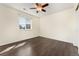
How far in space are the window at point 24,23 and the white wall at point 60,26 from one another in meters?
1.61

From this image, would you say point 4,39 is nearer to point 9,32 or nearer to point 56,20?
point 9,32

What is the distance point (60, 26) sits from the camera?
5949 millimetres

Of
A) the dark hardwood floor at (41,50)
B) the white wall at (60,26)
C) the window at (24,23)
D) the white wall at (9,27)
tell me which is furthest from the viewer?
the window at (24,23)

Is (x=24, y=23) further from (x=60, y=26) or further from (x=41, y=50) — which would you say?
(x=41, y=50)

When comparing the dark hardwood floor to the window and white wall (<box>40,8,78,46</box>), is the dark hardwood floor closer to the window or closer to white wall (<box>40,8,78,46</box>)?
white wall (<box>40,8,78,46</box>)

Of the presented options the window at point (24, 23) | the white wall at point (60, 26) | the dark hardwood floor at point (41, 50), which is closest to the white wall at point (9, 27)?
the window at point (24, 23)

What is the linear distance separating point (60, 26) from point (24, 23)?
247cm

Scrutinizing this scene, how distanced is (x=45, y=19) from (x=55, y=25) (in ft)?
4.91

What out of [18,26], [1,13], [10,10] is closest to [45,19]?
[18,26]

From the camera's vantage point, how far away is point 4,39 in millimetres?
4430

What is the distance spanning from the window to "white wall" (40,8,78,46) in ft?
5.27

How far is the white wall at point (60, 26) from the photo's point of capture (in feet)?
16.1

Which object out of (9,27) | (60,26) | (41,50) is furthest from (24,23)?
(41,50)

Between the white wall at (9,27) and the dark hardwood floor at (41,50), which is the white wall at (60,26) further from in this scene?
the white wall at (9,27)
